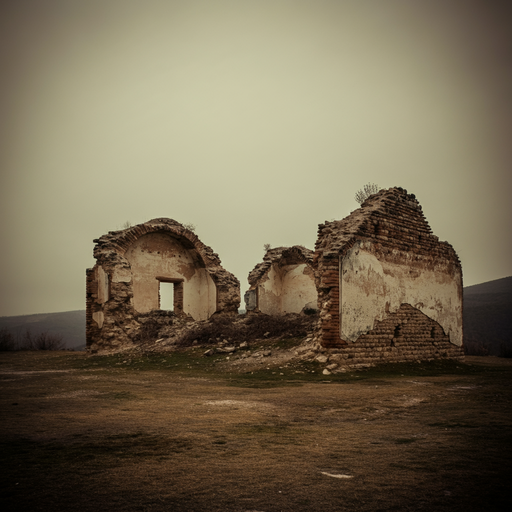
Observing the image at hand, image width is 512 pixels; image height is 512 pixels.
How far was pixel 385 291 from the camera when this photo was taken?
10156 millimetres

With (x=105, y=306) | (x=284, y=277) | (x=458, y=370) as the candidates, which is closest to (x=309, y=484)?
Result: (x=458, y=370)

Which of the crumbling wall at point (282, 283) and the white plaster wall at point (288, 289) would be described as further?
the white plaster wall at point (288, 289)

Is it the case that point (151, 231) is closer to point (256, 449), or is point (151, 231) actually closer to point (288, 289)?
point (288, 289)

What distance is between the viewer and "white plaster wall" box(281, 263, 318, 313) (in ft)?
66.0

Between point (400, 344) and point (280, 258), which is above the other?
point (280, 258)

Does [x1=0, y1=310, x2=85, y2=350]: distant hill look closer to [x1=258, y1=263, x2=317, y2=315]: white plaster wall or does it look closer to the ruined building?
the ruined building

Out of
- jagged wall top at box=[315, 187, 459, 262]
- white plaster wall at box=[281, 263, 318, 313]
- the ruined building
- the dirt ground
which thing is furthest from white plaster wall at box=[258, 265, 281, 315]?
the dirt ground

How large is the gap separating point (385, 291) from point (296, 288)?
1023 centimetres

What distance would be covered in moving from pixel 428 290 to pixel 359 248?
2.91 m

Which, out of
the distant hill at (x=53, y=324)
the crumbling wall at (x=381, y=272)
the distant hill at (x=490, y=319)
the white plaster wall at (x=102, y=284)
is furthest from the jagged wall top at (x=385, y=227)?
the distant hill at (x=53, y=324)

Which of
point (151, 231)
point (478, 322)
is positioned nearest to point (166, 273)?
point (151, 231)

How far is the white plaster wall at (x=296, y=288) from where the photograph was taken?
20109 millimetres

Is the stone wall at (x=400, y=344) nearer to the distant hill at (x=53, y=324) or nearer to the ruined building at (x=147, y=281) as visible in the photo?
the ruined building at (x=147, y=281)

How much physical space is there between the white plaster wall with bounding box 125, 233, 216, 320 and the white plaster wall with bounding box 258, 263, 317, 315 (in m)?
2.70
